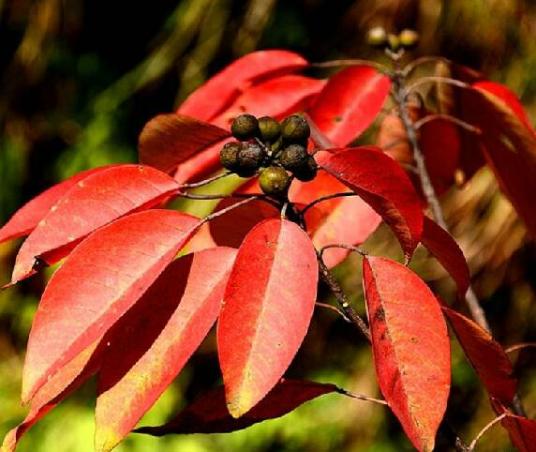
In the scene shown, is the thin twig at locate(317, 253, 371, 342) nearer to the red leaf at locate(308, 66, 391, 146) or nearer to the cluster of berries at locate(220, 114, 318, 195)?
the cluster of berries at locate(220, 114, 318, 195)

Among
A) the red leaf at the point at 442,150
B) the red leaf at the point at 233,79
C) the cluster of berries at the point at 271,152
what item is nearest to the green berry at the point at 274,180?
the cluster of berries at the point at 271,152

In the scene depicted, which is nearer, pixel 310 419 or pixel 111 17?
pixel 310 419

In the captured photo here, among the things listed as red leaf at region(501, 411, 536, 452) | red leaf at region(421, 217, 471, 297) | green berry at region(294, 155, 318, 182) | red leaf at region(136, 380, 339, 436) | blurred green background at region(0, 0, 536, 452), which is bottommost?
blurred green background at region(0, 0, 536, 452)

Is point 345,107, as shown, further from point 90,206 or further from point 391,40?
point 90,206

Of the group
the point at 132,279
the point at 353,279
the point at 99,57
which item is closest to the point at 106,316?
the point at 132,279

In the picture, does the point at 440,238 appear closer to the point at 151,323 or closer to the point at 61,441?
the point at 151,323

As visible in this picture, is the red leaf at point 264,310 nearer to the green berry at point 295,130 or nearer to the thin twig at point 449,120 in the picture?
the green berry at point 295,130

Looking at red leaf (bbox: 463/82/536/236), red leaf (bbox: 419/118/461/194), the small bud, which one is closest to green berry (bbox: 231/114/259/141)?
red leaf (bbox: 463/82/536/236)
